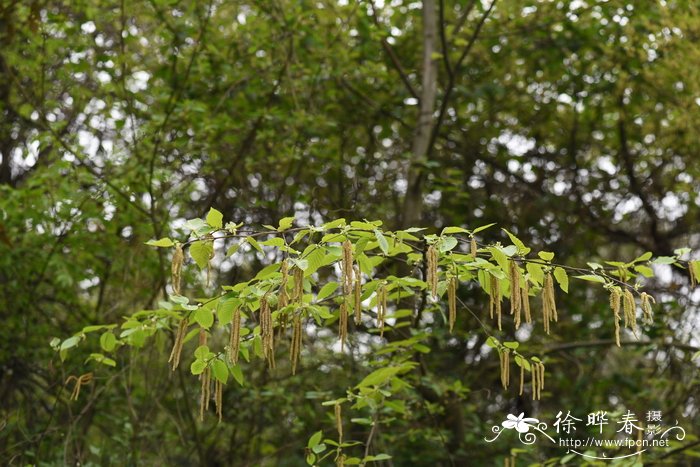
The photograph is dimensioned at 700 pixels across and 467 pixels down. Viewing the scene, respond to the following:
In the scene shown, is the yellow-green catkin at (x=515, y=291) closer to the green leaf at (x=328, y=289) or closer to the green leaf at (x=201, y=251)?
the green leaf at (x=328, y=289)

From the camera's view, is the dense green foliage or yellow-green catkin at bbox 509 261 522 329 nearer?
yellow-green catkin at bbox 509 261 522 329

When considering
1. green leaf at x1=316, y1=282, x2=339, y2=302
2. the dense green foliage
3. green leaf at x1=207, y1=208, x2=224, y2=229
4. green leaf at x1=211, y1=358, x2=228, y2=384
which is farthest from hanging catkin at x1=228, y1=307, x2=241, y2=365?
the dense green foliage

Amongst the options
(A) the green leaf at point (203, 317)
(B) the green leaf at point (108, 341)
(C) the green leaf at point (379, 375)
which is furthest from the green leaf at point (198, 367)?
(C) the green leaf at point (379, 375)

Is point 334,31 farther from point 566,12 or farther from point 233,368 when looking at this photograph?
point 233,368

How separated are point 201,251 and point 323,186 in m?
4.23

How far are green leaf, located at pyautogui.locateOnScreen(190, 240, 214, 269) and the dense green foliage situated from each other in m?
1.80

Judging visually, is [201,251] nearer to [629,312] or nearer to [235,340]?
[235,340]

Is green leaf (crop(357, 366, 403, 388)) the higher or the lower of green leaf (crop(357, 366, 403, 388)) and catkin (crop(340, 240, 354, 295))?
the lower

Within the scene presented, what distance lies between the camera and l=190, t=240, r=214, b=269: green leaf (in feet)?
9.46

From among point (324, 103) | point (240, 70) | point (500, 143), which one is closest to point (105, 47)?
point (240, 70)

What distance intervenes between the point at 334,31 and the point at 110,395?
3408mm

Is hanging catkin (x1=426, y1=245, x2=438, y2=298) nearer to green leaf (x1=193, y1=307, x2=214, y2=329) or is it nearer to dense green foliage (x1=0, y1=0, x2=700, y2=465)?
green leaf (x1=193, y1=307, x2=214, y2=329)

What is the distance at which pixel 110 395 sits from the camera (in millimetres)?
6410

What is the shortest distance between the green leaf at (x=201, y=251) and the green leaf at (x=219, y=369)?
478 mm
